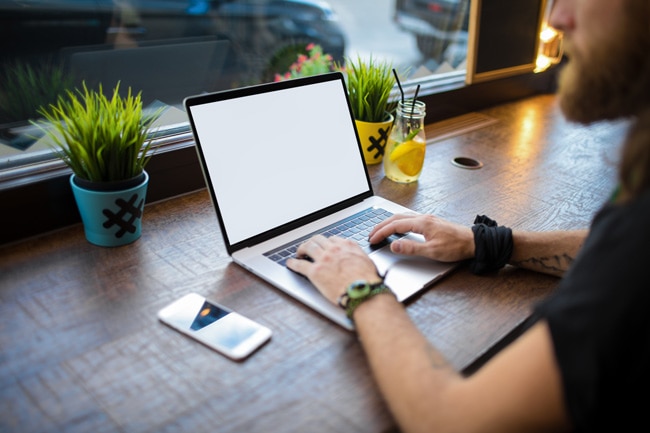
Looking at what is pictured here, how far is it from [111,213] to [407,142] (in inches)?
28.1

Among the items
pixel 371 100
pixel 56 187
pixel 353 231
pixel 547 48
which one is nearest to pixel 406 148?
pixel 371 100

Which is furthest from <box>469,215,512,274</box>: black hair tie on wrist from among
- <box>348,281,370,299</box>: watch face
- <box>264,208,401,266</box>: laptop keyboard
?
<box>348,281,370,299</box>: watch face

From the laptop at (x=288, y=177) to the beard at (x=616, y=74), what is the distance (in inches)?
14.8

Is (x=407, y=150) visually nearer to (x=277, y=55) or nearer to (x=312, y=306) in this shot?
(x=312, y=306)

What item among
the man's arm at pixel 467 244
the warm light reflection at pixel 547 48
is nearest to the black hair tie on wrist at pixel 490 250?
the man's arm at pixel 467 244

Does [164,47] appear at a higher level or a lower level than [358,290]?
higher

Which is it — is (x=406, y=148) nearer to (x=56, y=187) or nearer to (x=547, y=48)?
(x=56, y=187)

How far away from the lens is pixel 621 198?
2.06 feet

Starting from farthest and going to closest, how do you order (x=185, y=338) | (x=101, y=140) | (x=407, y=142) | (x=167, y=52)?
(x=167, y=52)
(x=407, y=142)
(x=101, y=140)
(x=185, y=338)

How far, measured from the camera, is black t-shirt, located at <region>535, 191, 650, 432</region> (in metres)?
0.55

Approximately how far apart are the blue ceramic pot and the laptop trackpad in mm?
450

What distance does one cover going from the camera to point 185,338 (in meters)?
0.80

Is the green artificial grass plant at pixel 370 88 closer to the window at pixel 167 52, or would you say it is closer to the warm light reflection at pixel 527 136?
the window at pixel 167 52

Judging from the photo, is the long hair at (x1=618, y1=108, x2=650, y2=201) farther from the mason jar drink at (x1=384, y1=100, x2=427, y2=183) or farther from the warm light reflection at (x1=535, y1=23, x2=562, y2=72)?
the warm light reflection at (x1=535, y1=23, x2=562, y2=72)
